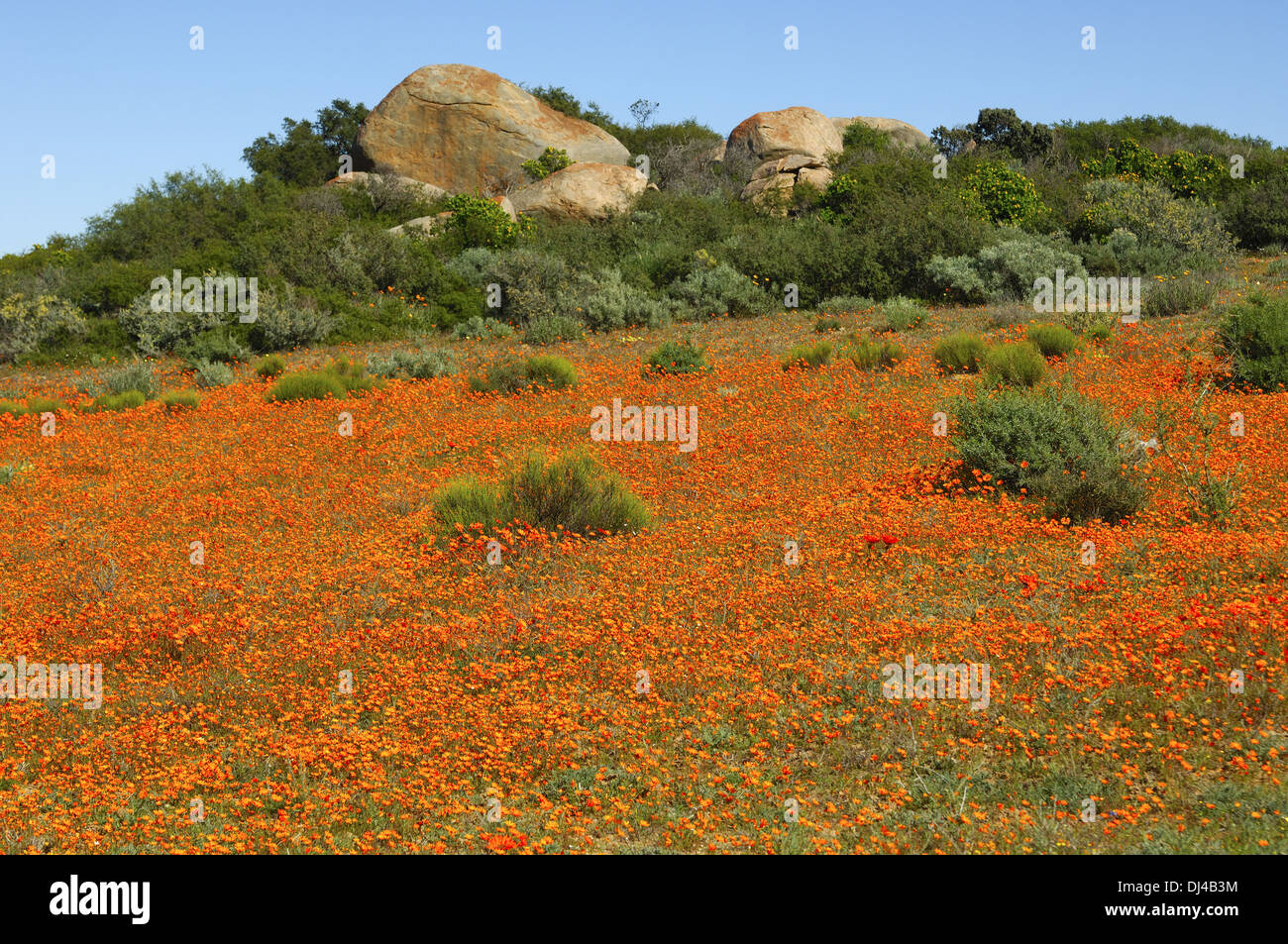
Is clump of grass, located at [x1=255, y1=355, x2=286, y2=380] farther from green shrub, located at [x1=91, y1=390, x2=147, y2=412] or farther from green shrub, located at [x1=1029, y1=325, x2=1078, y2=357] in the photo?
green shrub, located at [x1=1029, y1=325, x2=1078, y2=357]

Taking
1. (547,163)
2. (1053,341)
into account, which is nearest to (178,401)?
(1053,341)

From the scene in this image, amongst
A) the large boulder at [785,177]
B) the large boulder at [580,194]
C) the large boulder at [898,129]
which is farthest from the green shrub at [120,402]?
the large boulder at [898,129]

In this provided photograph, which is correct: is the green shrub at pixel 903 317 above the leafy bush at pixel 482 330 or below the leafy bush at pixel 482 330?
below

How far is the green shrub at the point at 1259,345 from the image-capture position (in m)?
13.6

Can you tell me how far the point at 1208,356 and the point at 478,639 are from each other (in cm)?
1271

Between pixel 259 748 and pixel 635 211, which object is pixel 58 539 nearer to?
pixel 259 748

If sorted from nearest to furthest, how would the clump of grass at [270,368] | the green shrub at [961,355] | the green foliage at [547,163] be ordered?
the green shrub at [961,355], the clump of grass at [270,368], the green foliage at [547,163]

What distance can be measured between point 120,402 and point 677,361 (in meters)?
10.0

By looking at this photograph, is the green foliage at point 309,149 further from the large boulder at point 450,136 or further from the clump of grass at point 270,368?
the clump of grass at point 270,368

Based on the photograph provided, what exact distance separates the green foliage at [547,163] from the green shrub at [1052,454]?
29983 mm

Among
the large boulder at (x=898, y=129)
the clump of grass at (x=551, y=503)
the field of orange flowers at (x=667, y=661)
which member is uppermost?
the large boulder at (x=898, y=129)

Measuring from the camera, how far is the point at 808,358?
17.7 meters

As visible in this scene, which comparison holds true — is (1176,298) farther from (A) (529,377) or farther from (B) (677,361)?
(A) (529,377)

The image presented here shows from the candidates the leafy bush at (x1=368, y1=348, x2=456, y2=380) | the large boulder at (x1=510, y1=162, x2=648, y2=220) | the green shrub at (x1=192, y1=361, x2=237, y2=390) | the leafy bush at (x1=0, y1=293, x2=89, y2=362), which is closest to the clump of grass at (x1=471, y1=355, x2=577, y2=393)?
the leafy bush at (x1=368, y1=348, x2=456, y2=380)
